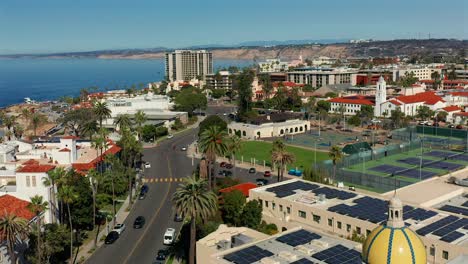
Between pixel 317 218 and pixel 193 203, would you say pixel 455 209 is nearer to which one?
pixel 317 218

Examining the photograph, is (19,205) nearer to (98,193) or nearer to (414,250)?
(98,193)

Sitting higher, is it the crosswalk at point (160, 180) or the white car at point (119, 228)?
the white car at point (119, 228)

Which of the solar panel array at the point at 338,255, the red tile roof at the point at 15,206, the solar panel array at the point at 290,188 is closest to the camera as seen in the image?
the solar panel array at the point at 338,255

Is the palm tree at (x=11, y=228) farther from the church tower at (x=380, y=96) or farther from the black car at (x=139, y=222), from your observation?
the church tower at (x=380, y=96)

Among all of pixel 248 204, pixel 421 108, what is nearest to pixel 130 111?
pixel 421 108

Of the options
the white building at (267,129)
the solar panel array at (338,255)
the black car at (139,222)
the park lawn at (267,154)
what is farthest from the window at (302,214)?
the white building at (267,129)

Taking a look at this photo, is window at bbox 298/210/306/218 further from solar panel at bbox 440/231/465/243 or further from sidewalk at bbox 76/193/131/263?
sidewalk at bbox 76/193/131/263

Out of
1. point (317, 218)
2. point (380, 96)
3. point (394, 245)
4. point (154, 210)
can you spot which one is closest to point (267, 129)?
point (380, 96)
